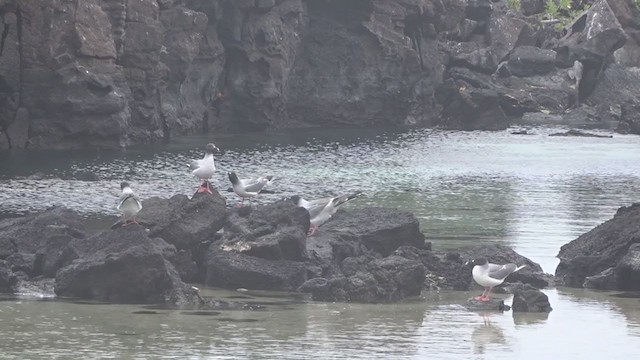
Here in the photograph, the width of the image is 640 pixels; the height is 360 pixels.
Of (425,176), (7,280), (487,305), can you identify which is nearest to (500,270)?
(487,305)

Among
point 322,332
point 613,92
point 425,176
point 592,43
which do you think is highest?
point 592,43

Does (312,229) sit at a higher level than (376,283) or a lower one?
higher

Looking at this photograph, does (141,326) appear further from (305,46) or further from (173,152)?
(305,46)

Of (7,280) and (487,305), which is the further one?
(7,280)

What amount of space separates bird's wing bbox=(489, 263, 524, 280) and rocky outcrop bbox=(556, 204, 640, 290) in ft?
8.94

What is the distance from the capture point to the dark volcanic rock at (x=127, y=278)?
88.3 feet

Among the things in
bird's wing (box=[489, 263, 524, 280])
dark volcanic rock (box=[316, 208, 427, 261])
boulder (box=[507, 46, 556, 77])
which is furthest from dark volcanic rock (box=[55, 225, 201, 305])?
boulder (box=[507, 46, 556, 77])

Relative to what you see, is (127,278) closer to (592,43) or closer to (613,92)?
(592,43)

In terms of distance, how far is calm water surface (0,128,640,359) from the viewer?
2384 cm

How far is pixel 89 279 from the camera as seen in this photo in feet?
89.8

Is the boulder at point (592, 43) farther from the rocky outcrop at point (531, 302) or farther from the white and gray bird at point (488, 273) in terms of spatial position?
the rocky outcrop at point (531, 302)

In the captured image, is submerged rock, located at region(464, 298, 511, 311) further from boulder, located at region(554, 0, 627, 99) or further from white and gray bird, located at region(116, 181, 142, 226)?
boulder, located at region(554, 0, 627, 99)

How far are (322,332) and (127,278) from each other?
4357 mm

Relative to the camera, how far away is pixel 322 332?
81.5 feet
